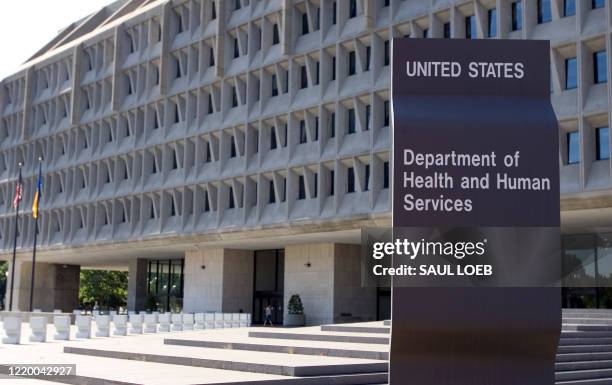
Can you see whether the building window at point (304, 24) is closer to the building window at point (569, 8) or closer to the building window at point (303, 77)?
the building window at point (303, 77)

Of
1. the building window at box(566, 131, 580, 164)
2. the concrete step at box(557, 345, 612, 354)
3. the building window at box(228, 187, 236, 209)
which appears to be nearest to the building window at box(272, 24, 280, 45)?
the building window at box(228, 187, 236, 209)

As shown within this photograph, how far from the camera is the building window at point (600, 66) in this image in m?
30.6

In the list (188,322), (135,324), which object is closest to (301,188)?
(188,322)

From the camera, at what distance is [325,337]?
2142 centimetres

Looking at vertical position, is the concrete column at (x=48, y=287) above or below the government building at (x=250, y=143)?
below

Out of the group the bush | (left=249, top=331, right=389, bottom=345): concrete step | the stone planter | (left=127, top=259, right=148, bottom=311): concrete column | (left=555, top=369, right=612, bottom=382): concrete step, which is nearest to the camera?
(left=555, top=369, right=612, bottom=382): concrete step

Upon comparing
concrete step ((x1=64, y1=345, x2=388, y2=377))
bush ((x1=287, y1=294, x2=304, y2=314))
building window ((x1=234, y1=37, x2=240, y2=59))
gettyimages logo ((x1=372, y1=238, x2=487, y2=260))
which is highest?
building window ((x1=234, y1=37, x2=240, y2=59))

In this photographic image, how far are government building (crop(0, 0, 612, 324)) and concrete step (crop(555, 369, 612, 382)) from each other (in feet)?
41.3

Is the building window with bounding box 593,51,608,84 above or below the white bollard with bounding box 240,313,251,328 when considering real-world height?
above

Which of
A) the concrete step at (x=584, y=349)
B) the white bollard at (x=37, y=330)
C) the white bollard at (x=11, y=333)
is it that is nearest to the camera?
the concrete step at (x=584, y=349)

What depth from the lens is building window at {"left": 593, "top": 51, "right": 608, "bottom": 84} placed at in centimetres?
3059

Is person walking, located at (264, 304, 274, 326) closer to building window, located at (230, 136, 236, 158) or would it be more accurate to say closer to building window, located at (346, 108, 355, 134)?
building window, located at (230, 136, 236, 158)

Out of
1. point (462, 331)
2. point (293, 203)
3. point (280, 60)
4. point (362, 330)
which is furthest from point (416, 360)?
point (280, 60)

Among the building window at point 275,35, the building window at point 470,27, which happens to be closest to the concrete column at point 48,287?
the building window at point 275,35
